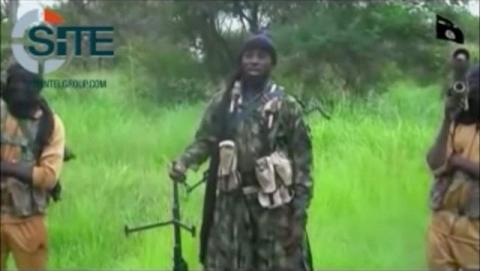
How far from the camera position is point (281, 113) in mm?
9039

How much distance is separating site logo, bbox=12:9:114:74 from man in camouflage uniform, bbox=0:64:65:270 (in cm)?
8

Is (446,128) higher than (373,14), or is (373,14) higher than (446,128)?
(373,14)

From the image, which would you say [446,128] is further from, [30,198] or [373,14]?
[30,198]

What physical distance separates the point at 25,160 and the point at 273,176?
48.8 inches

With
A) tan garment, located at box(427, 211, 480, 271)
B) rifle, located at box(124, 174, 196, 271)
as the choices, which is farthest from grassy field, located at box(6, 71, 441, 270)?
tan garment, located at box(427, 211, 480, 271)

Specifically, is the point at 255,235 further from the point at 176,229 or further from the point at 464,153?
the point at 464,153

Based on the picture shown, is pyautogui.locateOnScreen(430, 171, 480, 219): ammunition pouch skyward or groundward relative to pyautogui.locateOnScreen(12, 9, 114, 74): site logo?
groundward

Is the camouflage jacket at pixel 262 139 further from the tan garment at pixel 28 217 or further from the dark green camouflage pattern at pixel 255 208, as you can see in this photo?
the tan garment at pixel 28 217

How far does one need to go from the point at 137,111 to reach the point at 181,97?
0.78 feet

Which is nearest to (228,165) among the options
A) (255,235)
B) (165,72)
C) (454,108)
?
(255,235)

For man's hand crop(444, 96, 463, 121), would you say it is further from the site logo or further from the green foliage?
the site logo

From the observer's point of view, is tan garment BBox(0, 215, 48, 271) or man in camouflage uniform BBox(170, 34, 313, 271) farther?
tan garment BBox(0, 215, 48, 271)

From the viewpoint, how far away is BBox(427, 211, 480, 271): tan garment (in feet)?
29.7

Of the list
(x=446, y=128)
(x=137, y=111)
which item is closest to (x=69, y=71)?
(x=137, y=111)
